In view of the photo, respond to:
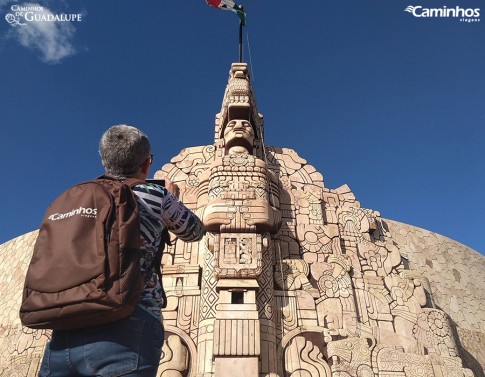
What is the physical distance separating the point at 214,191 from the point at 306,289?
2.02 meters

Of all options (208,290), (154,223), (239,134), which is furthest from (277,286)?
(154,223)

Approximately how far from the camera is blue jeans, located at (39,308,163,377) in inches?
46.7

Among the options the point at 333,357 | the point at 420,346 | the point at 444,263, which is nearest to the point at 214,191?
the point at 333,357

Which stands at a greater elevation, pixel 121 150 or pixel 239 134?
pixel 239 134

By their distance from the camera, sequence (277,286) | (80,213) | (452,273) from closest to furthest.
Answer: (80,213)
(277,286)
(452,273)

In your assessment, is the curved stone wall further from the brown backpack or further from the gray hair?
the brown backpack

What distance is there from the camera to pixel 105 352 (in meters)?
1.19

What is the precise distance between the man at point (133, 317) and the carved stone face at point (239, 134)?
5.35m

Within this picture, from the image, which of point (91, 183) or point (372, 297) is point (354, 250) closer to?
point (372, 297)

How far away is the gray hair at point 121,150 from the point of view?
1.58m

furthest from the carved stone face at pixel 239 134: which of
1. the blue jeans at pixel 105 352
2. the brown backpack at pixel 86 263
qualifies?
the blue jeans at pixel 105 352

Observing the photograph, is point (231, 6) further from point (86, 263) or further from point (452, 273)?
point (86, 263)

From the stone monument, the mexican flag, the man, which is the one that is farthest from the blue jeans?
the mexican flag

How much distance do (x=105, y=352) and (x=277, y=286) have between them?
4.90m
